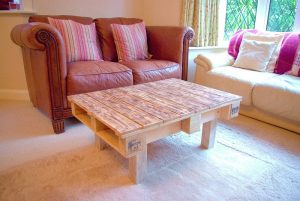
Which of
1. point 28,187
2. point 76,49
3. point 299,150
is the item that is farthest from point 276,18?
point 28,187

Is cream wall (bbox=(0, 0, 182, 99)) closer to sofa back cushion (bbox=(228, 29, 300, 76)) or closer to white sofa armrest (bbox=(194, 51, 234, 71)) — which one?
white sofa armrest (bbox=(194, 51, 234, 71))

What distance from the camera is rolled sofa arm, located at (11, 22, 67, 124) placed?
1.75 m

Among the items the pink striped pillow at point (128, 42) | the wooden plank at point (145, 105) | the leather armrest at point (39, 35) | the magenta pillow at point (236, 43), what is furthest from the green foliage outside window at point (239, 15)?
the leather armrest at point (39, 35)

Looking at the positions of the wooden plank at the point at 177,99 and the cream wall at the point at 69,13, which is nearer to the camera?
the wooden plank at the point at 177,99

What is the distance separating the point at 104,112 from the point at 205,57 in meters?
1.62

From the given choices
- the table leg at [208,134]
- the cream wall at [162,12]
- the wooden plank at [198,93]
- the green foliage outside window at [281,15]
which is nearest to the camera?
the wooden plank at [198,93]

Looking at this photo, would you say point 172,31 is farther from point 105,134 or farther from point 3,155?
point 3,155

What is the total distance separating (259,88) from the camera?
6.86 ft

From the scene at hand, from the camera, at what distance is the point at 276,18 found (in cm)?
284

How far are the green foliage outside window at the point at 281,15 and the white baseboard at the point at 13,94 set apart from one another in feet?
9.56

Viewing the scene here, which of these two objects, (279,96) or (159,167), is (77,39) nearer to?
(159,167)

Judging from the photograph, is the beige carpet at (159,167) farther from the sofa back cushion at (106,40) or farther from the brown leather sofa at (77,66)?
the sofa back cushion at (106,40)

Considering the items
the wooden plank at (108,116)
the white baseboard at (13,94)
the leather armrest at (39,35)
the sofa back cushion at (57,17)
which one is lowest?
the white baseboard at (13,94)

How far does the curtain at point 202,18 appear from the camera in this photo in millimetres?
3014
